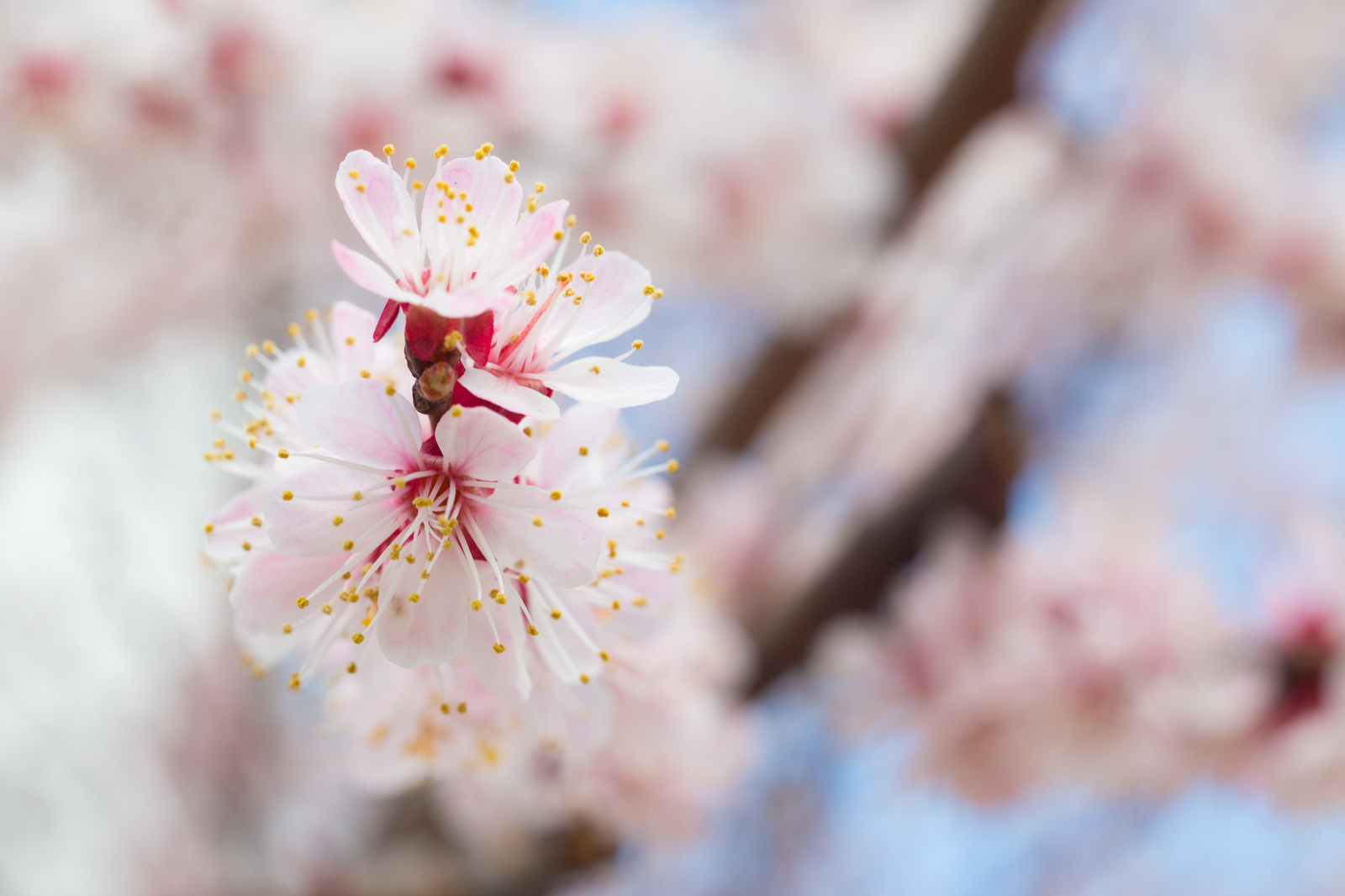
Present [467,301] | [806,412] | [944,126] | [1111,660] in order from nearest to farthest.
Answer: [467,301], [1111,660], [944,126], [806,412]

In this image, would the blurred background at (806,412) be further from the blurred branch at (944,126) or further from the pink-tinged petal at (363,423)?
the pink-tinged petal at (363,423)

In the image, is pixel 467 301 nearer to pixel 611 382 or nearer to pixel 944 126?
pixel 611 382

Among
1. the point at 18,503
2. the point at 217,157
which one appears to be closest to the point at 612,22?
the point at 217,157

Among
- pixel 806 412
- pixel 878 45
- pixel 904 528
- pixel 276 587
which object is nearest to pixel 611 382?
pixel 276 587

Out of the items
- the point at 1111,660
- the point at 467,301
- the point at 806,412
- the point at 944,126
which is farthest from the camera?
the point at 806,412

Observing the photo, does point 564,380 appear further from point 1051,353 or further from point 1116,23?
point 1116,23

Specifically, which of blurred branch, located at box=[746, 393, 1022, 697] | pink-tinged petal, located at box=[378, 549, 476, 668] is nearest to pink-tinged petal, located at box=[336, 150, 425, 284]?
pink-tinged petal, located at box=[378, 549, 476, 668]
